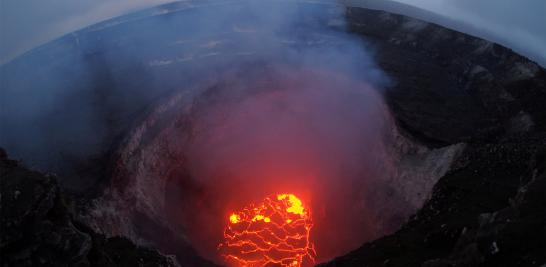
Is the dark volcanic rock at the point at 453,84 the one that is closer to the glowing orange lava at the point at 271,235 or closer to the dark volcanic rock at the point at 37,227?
the glowing orange lava at the point at 271,235

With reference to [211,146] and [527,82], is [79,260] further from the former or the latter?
[527,82]

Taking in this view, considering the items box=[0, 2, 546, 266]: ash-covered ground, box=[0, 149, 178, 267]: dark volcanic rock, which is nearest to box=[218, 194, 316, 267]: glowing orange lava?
box=[0, 2, 546, 266]: ash-covered ground

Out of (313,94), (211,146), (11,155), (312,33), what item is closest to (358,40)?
(312,33)

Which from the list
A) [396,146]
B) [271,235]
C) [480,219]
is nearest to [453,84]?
[396,146]

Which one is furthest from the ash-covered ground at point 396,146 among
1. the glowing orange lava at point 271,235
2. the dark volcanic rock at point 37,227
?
the glowing orange lava at point 271,235

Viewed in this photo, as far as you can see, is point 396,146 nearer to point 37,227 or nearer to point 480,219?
point 480,219

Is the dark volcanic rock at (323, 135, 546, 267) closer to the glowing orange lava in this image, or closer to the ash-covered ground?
the ash-covered ground
